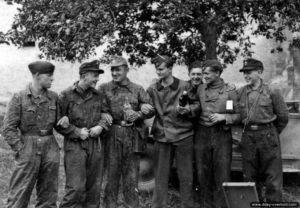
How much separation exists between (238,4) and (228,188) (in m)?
2.69

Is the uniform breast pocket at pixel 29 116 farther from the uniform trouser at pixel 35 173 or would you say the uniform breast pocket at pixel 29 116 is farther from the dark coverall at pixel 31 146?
the uniform trouser at pixel 35 173

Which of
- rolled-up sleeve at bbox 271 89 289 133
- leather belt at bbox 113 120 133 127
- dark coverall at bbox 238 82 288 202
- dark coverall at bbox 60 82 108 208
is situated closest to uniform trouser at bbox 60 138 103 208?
dark coverall at bbox 60 82 108 208

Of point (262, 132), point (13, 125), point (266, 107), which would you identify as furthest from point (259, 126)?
point (13, 125)

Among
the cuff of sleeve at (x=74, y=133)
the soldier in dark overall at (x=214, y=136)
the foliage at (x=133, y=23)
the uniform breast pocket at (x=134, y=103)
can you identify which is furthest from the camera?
the foliage at (x=133, y=23)

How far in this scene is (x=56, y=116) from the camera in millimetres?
5117

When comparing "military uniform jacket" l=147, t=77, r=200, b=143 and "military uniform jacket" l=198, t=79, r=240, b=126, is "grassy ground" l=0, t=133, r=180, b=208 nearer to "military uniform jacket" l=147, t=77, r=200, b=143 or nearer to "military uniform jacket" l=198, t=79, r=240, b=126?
"military uniform jacket" l=147, t=77, r=200, b=143

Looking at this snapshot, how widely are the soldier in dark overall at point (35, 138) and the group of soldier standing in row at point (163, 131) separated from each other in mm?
16

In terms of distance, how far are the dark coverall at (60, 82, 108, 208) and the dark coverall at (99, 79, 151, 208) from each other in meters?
0.13

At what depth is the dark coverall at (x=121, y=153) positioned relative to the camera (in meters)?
5.34

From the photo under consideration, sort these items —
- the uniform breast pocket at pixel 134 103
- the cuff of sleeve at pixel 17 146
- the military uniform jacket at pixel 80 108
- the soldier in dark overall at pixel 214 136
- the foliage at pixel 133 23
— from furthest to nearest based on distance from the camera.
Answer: the foliage at pixel 133 23, the uniform breast pocket at pixel 134 103, the soldier in dark overall at pixel 214 136, the military uniform jacket at pixel 80 108, the cuff of sleeve at pixel 17 146

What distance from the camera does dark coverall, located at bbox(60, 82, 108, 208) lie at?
5.14 metres

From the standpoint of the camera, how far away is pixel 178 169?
215 inches

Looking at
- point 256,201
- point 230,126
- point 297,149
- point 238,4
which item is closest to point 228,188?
point 256,201

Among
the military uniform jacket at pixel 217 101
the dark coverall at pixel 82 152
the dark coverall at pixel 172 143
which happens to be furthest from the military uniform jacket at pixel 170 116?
the dark coverall at pixel 82 152
